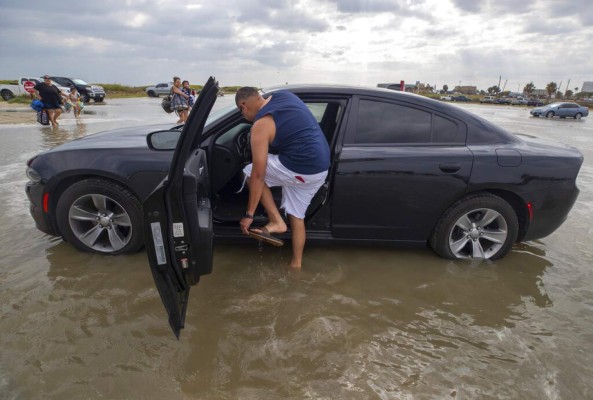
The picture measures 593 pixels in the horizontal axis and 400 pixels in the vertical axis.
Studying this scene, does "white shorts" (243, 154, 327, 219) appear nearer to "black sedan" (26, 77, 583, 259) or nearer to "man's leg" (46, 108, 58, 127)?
"black sedan" (26, 77, 583, 259)

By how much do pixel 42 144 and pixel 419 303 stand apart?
30.2ft

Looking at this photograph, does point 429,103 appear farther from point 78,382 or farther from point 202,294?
point 78,382

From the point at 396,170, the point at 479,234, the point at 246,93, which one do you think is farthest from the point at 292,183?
the point at 479,234

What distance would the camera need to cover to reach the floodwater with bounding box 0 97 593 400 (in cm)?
195

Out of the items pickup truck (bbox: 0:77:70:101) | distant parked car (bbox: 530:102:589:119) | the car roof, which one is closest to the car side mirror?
the car roof

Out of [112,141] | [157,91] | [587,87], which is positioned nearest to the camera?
[112,141]

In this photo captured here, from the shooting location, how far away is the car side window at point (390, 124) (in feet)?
9.78

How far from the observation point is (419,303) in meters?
2.73

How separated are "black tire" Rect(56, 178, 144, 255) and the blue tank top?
1.32m

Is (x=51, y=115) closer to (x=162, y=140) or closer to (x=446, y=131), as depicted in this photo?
(x=162, y=140)

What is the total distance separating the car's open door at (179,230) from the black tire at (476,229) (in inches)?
82.1

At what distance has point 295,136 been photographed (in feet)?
8.72

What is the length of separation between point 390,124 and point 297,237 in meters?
1.23

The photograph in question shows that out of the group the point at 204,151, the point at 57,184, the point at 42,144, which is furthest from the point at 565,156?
the point at 42,144
